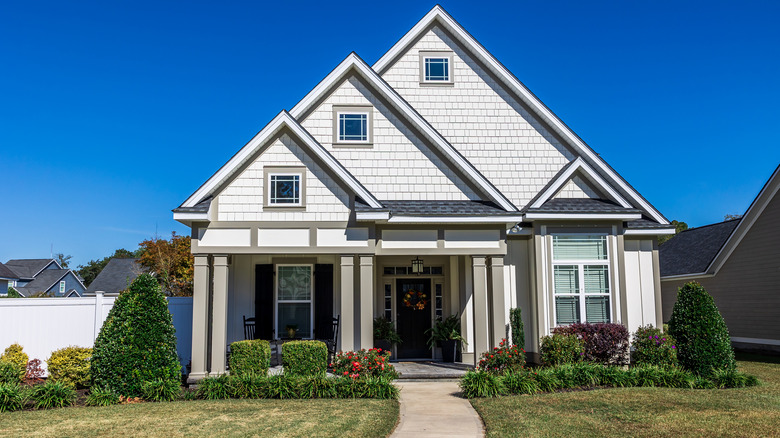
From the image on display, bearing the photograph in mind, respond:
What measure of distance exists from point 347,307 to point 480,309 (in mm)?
3168

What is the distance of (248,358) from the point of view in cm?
1196

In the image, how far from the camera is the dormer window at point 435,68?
16531mm

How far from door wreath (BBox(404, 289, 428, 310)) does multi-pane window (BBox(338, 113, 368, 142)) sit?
4.55 m

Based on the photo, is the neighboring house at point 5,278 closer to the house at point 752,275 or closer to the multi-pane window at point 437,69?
the multi-pane window at point 437,69

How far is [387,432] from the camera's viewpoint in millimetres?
8148

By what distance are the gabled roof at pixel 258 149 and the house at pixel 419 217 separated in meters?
0.03

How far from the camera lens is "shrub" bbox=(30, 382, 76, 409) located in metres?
10.1

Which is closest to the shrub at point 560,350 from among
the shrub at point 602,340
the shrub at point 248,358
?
the shrub at point 602,340

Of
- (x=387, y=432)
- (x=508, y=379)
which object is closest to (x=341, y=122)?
(x=508, y=379)

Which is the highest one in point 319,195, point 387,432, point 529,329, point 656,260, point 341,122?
point 341,122

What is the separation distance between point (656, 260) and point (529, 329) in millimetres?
3881

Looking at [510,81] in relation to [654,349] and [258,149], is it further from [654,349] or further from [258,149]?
[654,349]

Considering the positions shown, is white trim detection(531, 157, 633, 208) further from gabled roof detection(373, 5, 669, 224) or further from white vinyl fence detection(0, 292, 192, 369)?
white vinyl fence detection(0, 292, 192, 369)

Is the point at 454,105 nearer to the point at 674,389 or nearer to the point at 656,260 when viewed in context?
the point at 656,260
